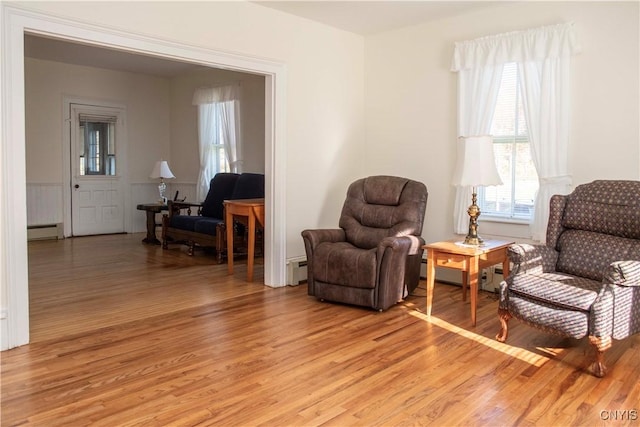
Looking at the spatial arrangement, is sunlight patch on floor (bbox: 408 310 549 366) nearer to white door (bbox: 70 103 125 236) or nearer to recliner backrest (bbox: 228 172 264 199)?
recliner backrest (bbox: 228 172 264 199)

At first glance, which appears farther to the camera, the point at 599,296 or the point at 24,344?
the point at 24,344

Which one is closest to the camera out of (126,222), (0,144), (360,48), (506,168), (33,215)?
(0,144)

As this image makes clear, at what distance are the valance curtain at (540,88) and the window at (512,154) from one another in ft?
0.34

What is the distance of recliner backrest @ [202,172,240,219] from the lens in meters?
6.64

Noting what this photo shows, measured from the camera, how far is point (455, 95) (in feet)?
16.2

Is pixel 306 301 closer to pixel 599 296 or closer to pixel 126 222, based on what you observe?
pixel 599 296

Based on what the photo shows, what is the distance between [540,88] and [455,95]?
0.84 m

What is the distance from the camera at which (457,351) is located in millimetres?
3176

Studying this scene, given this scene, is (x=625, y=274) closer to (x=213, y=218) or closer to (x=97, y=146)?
(x=213, y=218)

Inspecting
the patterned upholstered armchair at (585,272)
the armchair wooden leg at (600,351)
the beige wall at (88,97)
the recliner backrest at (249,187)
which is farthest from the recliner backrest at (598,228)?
the beige wall at (88,97)

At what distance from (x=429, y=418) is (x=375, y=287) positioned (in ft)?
5.47

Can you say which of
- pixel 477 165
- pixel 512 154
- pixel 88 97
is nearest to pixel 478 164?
pixel 477 165

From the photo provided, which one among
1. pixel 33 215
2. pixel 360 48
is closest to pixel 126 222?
pixel 33 215

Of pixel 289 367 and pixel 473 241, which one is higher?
pixel 473 241
